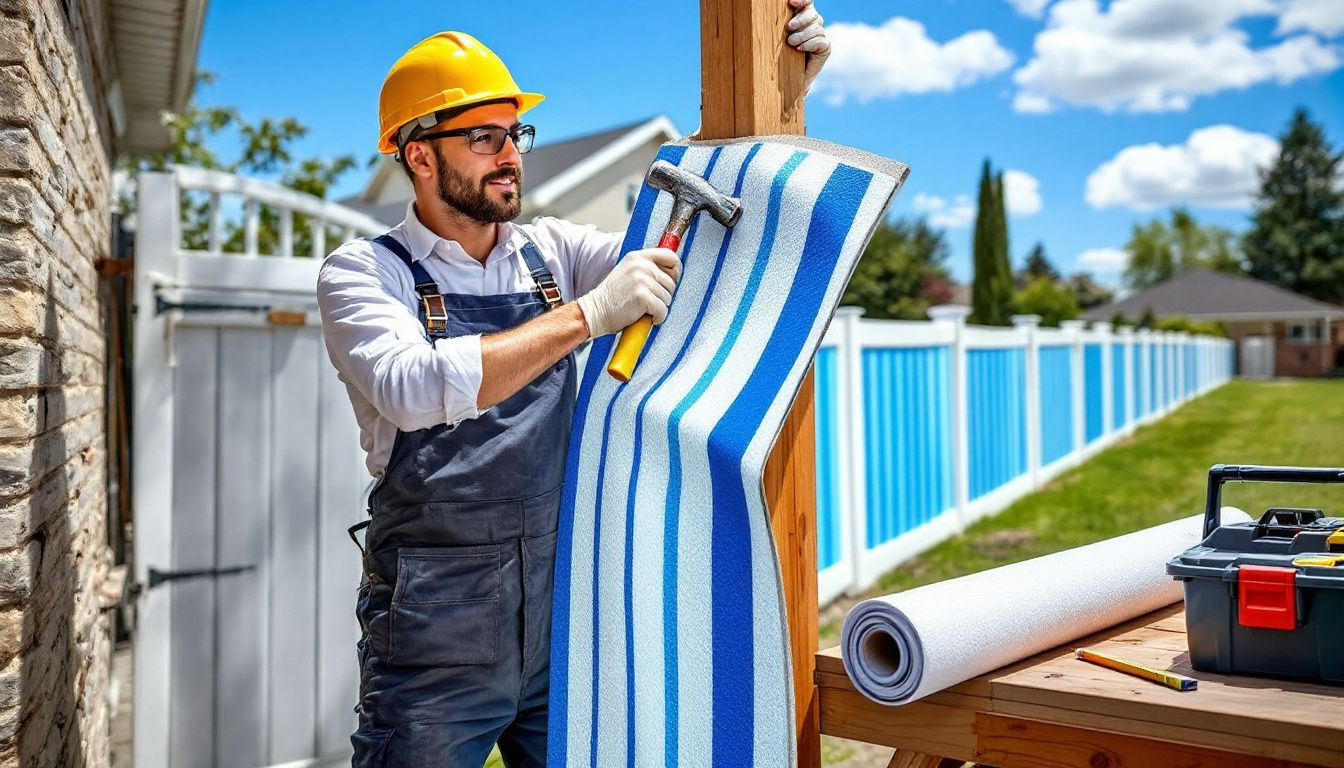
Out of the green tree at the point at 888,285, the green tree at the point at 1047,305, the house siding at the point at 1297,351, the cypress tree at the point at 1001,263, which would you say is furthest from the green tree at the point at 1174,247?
the green tree at the point at 888,285

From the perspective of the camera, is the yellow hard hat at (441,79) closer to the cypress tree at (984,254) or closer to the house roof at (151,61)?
the house roof at (151,61)

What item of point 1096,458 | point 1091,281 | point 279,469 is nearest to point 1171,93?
point 1091,281

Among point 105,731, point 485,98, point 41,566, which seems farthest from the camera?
point 105,731

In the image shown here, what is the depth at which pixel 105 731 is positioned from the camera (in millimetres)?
4234

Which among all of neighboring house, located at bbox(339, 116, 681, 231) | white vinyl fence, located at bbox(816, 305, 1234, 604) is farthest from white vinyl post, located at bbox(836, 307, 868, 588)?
neighboring house, located at bbox(339, 116, 681, 231)

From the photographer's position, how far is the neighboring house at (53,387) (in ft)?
7.14

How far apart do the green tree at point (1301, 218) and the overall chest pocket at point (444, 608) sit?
7017cm

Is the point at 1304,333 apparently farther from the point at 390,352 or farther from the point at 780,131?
the point at 390,352

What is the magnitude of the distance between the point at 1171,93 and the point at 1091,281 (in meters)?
117

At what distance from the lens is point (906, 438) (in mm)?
7445

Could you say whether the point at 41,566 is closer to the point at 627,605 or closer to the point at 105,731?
the point at 627,605

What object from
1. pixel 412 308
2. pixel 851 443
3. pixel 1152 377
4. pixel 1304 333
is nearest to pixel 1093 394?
pixel 1152 377

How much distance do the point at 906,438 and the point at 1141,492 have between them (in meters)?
4.34

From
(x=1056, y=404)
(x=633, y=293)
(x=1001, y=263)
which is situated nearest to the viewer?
(x=633, y=293)
